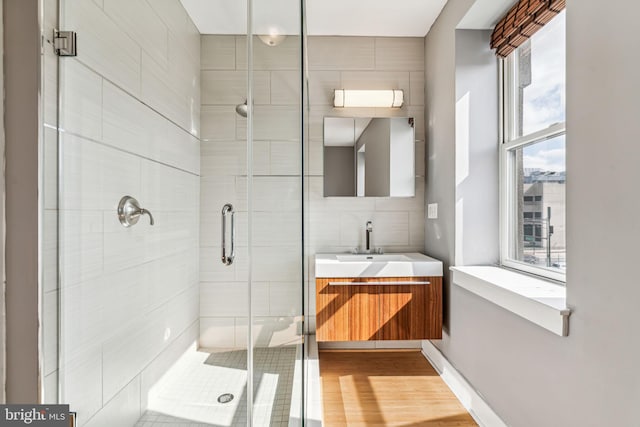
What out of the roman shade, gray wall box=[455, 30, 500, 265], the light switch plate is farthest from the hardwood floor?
the roman shade

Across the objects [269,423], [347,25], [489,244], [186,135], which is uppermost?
[347,25]

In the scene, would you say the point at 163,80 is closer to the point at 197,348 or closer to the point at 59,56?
the point at 59,56

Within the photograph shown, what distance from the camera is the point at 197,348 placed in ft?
2.86

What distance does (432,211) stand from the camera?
250 cm

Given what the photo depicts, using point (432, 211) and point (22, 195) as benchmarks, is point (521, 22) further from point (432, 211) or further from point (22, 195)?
point (22, 195)

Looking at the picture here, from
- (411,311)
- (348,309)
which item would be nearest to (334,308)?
(348,309)

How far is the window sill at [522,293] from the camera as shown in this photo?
1.19 meters

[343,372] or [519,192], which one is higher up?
[519,192]

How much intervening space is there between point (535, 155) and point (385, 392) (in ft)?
5.04

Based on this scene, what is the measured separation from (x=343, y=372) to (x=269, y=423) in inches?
50.2

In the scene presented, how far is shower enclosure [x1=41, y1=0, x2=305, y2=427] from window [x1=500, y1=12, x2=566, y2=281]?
139cm

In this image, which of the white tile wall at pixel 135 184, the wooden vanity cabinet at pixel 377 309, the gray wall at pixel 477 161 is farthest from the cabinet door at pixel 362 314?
the white tile wall at pixel 135 184

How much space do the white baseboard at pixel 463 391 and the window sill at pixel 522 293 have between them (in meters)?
0.55

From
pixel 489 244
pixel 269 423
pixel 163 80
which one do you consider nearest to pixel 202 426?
pixel 269 423
